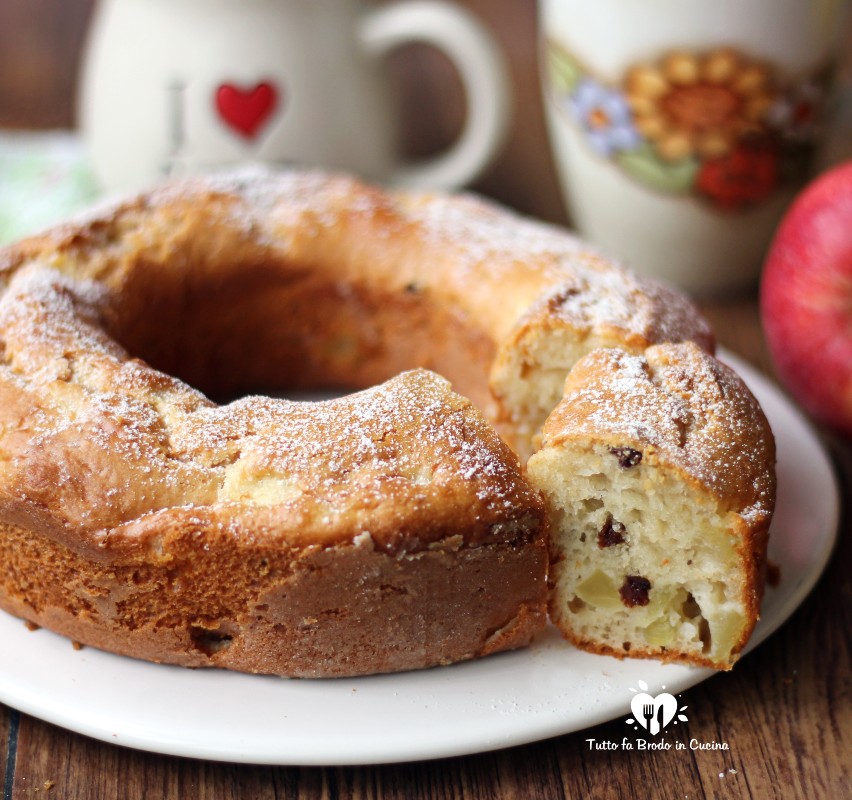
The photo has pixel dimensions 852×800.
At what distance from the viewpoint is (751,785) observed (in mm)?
1239

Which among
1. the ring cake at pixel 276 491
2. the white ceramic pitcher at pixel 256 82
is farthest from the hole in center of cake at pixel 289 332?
the white ceramic pitcher at pixel 256 82

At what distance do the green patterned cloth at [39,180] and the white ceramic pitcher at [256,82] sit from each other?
11cm

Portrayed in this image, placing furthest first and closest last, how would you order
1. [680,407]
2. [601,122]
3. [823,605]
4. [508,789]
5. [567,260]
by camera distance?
[601,122]
[567,260]
[823,605]
[680,407]
[508,789]

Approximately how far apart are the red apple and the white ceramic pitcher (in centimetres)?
72

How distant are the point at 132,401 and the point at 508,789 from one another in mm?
647

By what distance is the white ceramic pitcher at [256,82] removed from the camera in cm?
210

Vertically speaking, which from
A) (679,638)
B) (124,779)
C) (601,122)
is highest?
(601,122)

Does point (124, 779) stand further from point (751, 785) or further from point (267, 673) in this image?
point (751, 785)

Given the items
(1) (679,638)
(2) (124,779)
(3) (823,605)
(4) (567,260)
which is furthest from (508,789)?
(4) (567,260)

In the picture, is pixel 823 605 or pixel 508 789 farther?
pixel 823 605

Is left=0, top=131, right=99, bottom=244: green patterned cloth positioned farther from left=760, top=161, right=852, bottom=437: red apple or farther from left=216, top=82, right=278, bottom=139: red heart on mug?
left=760, top=161, right=852, bottom=437: red apple

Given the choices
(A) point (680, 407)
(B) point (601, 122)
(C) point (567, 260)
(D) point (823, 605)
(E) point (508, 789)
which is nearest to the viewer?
(E) point (508, 789)

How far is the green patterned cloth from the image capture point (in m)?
2.30

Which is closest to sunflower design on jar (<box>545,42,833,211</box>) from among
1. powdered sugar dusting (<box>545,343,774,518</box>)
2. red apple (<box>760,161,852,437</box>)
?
red apple (<box>760,161,852,437</box>)
